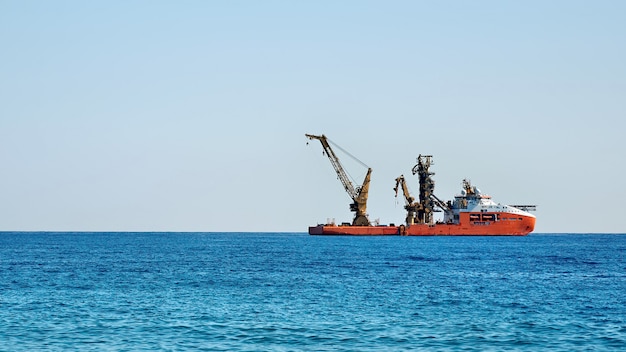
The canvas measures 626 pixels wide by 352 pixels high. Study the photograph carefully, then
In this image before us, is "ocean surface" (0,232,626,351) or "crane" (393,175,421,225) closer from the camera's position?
"ocean surface" (0,232,626,351)

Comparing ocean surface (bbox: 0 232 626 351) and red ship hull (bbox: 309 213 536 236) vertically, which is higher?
red ship hull (bbox: 309 213 536 236)

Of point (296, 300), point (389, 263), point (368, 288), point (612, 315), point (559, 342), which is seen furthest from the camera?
point (389, 263)

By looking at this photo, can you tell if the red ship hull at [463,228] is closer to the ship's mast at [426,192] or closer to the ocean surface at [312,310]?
the ship's mast at [426,192]

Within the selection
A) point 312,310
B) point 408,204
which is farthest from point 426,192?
point 312,310

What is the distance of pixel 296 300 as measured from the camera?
1921 inches

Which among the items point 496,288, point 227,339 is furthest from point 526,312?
point 227,339

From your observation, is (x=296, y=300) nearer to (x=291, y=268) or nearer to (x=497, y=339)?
(x=497, y=339)

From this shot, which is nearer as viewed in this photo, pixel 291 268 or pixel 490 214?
pixel 291 268

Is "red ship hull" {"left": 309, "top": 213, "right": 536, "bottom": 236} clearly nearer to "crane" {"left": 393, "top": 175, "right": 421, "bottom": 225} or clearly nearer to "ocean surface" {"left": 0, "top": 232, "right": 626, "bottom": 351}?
"crane" {"left": 393, "top": 175, "right": 421, "bottom": 225}

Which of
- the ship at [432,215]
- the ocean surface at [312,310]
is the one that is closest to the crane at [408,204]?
the ship at [432,215]

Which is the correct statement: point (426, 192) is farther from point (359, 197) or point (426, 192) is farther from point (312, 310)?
point (312, 310)

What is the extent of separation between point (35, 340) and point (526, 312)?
83.5 ft

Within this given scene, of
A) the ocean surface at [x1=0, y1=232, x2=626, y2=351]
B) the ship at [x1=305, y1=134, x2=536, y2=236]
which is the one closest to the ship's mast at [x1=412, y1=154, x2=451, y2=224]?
the ship at [x1=305, y1=134, x2=536, y2=236]

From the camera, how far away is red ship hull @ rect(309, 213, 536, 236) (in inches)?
7008
